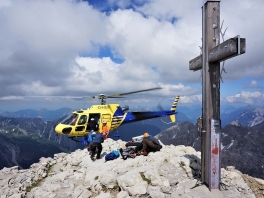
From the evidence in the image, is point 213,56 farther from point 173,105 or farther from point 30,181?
point 173,105

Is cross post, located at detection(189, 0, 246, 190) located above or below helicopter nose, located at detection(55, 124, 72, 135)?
above

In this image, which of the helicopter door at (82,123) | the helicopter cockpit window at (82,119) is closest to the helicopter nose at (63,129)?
the helicopter door at (82,123)

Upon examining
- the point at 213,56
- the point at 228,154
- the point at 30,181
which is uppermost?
the point at 213,56

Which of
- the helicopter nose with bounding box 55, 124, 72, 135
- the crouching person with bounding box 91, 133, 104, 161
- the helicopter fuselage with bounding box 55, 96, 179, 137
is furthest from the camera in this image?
the helicopter fuselage with bounding box 55, 96, 179, 137

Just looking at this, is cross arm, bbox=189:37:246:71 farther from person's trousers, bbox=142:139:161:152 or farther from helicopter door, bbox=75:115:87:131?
helicopter door, bbox=75:115:87:131

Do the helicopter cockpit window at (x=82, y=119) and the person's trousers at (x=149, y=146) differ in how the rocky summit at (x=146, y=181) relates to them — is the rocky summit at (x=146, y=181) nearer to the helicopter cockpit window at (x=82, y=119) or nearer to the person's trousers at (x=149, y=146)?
the person's trousers at (x=149, y=146)

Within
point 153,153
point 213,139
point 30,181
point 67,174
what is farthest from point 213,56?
point 30,181

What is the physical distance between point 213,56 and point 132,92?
409 inches

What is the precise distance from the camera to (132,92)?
17203 millimetres

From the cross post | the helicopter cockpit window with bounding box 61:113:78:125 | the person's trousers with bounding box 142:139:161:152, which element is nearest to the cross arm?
the cross post

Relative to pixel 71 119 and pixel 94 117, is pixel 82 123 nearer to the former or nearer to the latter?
pixel 71 119

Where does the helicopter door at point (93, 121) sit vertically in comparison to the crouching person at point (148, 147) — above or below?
above

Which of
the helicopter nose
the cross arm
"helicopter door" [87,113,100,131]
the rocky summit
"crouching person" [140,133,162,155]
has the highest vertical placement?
the cross arm

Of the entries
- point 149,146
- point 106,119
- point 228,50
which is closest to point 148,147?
point 149,146
